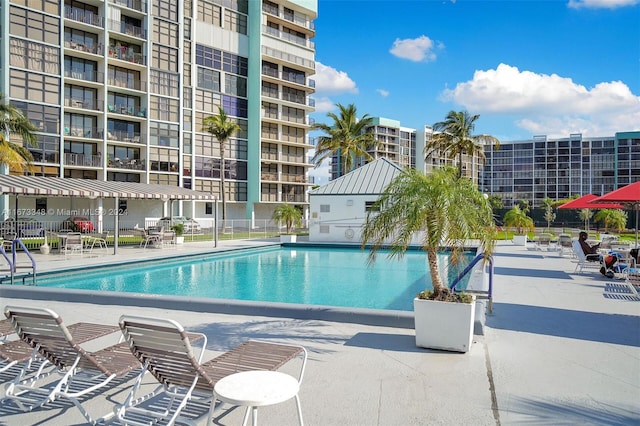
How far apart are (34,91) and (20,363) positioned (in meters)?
38.1

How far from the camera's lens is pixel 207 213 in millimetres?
48500

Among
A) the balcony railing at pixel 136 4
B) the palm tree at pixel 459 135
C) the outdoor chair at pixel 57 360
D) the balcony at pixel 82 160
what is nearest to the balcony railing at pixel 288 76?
the balcony railing at pixel 136 4

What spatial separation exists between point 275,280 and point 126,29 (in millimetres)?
35787

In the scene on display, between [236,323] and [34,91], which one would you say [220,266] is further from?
[34,91]

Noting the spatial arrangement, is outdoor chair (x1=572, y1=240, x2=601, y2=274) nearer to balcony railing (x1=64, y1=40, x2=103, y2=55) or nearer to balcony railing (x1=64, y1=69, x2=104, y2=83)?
balcony railing (x1=64, y1=69, x2=104, y2=83)

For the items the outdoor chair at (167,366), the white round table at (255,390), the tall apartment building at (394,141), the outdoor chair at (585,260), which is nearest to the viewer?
the white round table at (255,390)

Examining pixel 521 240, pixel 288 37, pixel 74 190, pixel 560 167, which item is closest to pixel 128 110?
pixel 288 37

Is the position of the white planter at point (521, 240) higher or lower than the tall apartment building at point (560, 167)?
lower

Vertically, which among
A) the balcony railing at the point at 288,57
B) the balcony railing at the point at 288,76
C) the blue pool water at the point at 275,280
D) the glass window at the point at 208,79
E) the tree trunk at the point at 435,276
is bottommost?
the blue pool water at the point at 275,280

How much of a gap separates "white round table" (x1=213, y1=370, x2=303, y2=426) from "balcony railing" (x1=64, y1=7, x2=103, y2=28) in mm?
43189

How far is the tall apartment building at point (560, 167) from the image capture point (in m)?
104

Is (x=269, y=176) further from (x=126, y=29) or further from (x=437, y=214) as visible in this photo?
(x=437, y=214)

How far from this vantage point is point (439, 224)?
6270mm

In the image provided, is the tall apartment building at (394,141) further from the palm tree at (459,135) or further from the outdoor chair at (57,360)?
the outdoor chair at (57,360)
